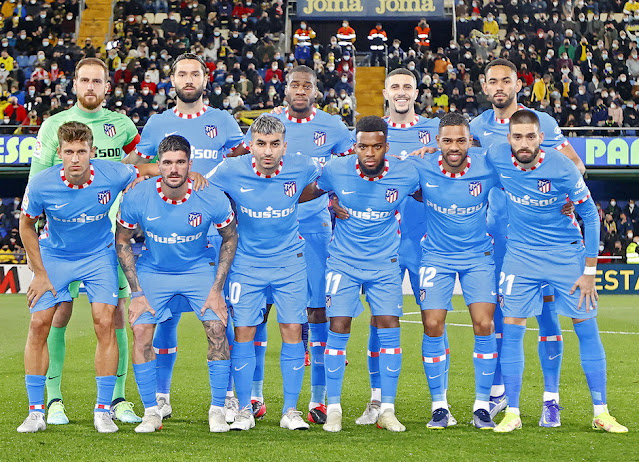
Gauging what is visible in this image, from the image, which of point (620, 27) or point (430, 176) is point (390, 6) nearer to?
point (620, 27)

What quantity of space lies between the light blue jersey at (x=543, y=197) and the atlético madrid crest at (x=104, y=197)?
279cm

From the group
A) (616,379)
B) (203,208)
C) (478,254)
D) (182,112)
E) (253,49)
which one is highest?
(253,49)

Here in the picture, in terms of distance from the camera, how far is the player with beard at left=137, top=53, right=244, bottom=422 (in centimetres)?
711

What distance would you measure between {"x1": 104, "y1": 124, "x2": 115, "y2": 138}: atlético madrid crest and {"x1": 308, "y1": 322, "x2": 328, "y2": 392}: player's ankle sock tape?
2.20 metres

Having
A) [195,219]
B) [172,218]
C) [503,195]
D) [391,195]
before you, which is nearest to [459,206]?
[391,195]

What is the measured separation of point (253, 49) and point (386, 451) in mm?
20518

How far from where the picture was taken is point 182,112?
739cm

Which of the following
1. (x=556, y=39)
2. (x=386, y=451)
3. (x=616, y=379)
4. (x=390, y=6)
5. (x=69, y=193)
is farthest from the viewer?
(x=390, y=6)

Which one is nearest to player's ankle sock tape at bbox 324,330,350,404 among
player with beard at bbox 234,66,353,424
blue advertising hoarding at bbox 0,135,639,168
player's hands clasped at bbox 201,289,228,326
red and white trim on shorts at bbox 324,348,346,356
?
red and white trim on shorts at bbox 324,348,346,356

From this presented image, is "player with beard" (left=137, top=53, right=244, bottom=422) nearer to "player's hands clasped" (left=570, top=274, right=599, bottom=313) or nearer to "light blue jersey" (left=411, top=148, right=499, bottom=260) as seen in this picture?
"light blue jersey" (left=411, top=148, right=499, bottom=260)

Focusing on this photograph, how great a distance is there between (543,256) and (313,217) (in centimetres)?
183

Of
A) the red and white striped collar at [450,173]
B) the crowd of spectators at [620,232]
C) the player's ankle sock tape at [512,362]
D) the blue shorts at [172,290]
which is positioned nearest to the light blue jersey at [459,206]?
the red and white striped collar at [450,173]

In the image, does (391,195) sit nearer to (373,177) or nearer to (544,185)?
(373,177)

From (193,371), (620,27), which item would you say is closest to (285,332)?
(193,371)
